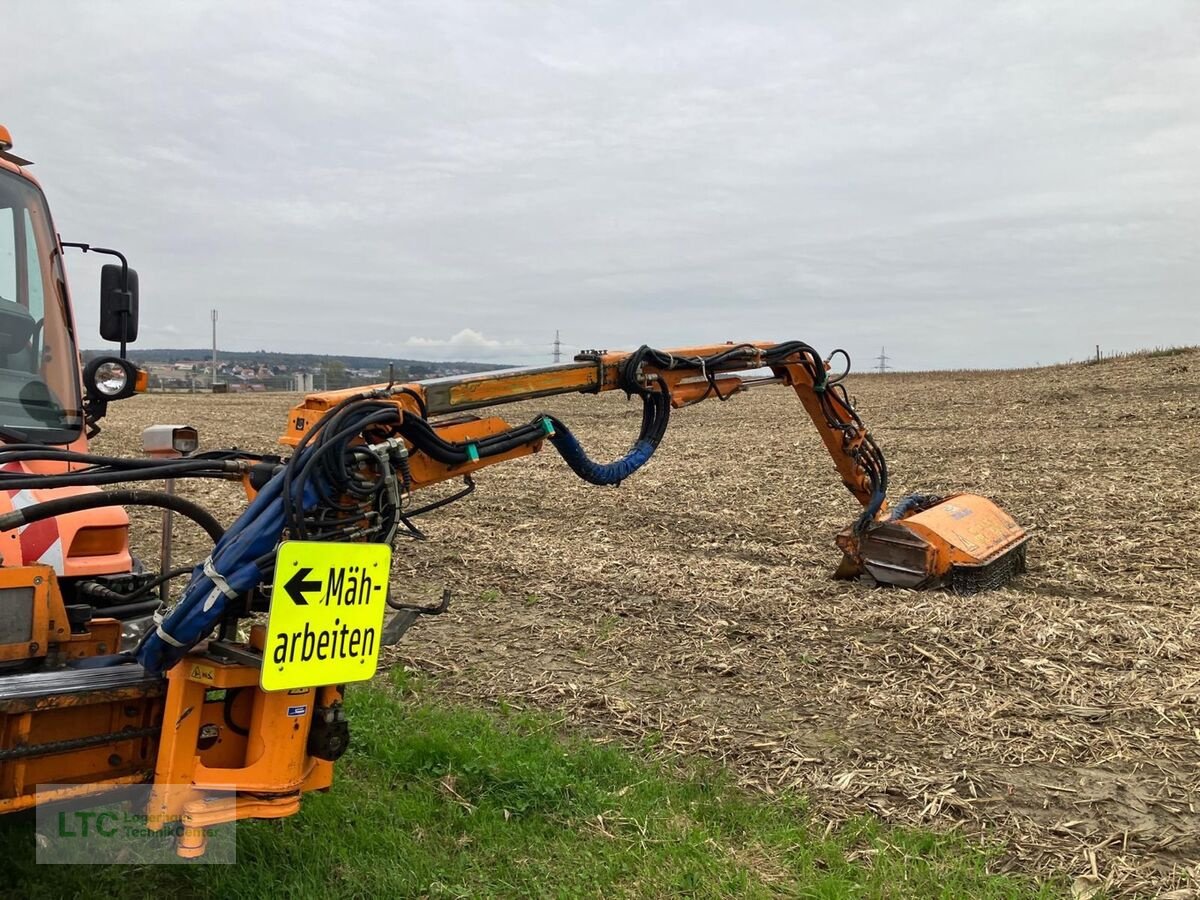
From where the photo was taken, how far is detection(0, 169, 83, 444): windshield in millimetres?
4164

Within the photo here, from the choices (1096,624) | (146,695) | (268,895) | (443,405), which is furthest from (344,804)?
(1096,624)

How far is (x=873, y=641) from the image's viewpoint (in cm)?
613

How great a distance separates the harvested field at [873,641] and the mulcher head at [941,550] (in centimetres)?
22

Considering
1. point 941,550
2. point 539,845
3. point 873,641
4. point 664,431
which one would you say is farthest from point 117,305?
point 941,550

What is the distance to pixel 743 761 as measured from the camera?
4676 millimetres

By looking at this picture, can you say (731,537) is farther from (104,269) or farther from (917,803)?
(104,269)

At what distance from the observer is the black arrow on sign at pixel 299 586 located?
9.56ft

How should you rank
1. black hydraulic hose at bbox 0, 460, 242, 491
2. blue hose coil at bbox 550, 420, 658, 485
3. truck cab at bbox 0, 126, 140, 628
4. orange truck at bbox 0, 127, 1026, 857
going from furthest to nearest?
blue hose coil at bbox 550, 420, 658, 485
truck cab at bbox 0, 126, 140, 628
black hydraulic hose at bbox 0, 460, 242, 491
orange truck at bbox 0, 127, 1026, 857

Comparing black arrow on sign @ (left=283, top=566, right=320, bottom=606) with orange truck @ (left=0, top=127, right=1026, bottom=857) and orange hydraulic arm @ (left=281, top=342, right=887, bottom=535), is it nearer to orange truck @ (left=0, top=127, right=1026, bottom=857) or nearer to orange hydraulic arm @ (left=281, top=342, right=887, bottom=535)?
orange truck @ (left=0, top=127, right=1026, bottom=857)

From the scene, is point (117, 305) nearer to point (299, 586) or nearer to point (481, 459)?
point (481, 459)

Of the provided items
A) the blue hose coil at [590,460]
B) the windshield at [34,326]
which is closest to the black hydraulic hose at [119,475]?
the windshield at [34,326]

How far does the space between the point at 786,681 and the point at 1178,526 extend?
16.5ft

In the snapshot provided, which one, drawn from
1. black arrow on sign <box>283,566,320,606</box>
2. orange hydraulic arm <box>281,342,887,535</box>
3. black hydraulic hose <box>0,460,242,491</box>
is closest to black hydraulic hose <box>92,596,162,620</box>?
black hydraulic hose <box>0,460,242,491</box>

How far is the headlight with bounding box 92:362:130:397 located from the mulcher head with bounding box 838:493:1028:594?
5337mm
